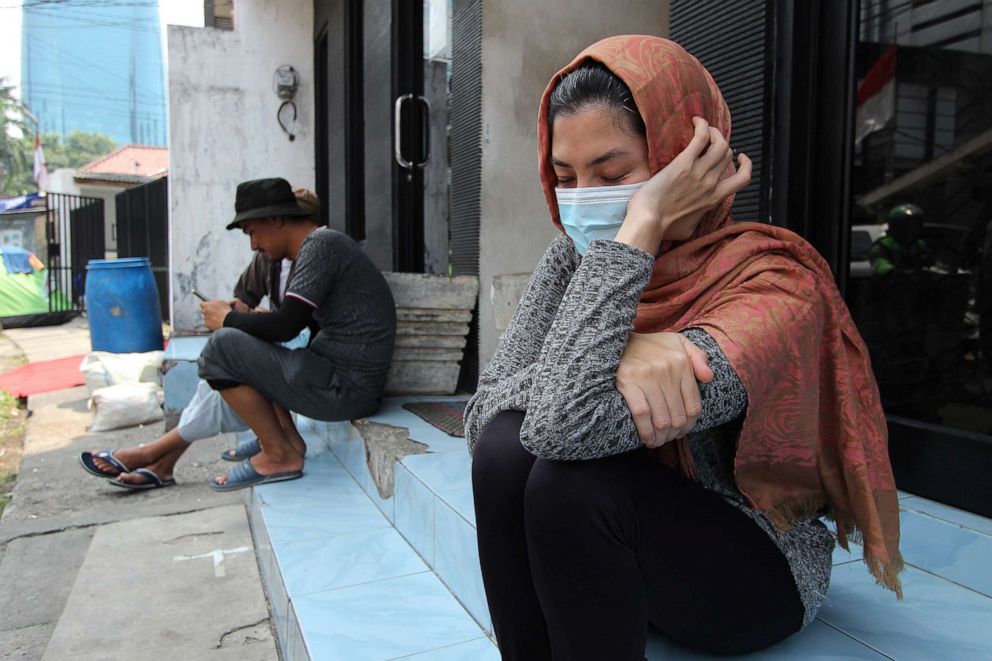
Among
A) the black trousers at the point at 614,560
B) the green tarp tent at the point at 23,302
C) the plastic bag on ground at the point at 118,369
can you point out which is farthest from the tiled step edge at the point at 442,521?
the green tarp tent at the point at 23,302

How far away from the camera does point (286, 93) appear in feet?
20.9

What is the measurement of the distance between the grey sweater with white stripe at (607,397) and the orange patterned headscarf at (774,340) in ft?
0.11

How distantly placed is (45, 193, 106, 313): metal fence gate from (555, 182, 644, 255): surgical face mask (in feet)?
41.1

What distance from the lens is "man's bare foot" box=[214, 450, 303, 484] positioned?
2.93 metres

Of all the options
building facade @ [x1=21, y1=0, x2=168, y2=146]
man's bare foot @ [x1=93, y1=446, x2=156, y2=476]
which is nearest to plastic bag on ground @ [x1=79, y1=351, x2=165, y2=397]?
man's bare foot @ [x1=93, y1=446, x2=156, y2=476]

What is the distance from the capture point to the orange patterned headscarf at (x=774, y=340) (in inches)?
39.0

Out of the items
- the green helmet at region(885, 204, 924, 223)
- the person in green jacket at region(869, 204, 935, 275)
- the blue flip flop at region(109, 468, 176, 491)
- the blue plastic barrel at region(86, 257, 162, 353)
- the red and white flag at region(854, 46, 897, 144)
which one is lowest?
the blue flip flop at region(109, 468, 176, 491)

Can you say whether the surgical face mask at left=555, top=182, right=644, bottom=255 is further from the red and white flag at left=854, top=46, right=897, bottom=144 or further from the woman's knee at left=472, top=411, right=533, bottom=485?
the red and white flag at left=854, top=46, right=897, bottom=144

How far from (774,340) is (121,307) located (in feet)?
18.5

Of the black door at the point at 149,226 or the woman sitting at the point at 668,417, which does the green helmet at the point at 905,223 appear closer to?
the woman sitting at the point at 668,417

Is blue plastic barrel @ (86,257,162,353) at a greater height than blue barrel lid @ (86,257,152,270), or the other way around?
blue barrel lid @ (86,257,152,270)

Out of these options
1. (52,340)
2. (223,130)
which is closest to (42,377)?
(223,130)

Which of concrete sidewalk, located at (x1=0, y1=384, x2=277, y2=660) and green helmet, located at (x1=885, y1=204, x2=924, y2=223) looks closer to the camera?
green helmet, located at (x1=885, y1=204, x2=924, y2=223)

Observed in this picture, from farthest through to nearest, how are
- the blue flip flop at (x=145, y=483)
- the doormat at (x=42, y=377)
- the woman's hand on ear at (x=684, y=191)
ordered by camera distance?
the doormat at (x=42, y=377), the blue flip flop at (x=145, y=483), the woman's hand on ear at (x=684, y=191)
